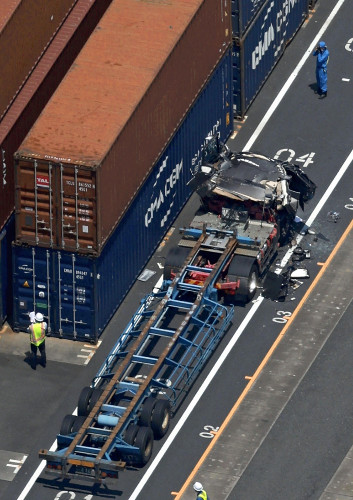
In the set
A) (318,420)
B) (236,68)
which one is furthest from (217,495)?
(236,68)

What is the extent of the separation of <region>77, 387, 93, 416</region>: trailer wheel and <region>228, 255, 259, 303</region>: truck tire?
7.88 metres

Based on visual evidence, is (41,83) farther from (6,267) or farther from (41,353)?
(41,353)

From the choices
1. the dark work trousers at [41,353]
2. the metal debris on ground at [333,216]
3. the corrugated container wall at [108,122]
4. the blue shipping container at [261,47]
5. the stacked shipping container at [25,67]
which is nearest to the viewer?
the corrugated container wall at [108,122]

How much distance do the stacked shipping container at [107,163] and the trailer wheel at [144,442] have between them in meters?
6.82

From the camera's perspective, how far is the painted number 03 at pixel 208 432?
73.0 m

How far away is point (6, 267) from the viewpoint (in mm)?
78312

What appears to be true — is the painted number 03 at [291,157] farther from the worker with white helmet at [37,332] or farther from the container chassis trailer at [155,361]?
the worker with white helmet at [37,332]

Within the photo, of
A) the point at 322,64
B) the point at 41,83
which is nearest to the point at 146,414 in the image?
the point at 41,83

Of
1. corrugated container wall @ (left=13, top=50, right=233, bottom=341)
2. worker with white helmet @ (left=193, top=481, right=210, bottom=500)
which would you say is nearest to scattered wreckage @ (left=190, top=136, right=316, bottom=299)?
corrugated container wall @ (left=13, top=50, right=233, bottom=341)

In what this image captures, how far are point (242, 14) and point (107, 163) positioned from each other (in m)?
13.1

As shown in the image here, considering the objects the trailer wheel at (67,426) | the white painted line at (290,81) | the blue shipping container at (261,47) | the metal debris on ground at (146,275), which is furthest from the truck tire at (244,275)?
the blue shipping container at (261,47)

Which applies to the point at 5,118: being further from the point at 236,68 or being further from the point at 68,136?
the point at 236,68

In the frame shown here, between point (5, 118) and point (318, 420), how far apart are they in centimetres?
1545

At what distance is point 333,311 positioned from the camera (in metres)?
A: 78.2
